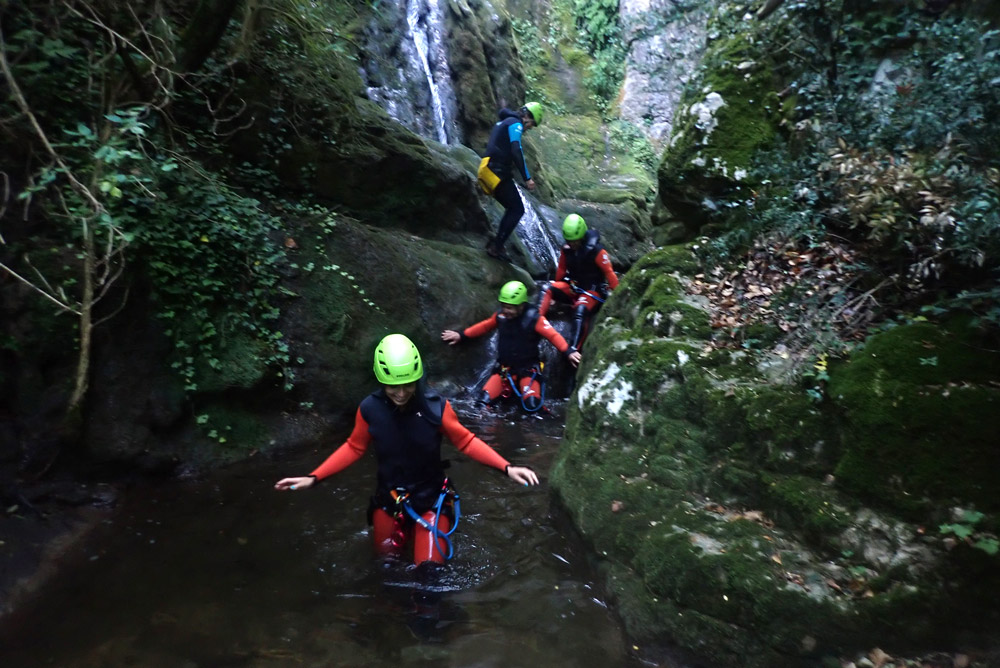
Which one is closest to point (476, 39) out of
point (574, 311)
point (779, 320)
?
point (574, 311)

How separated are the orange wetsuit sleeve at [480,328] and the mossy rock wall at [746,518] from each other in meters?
3.44

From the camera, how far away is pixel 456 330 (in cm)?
866

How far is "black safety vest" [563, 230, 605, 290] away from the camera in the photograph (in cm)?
969

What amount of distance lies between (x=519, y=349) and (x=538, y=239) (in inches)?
193

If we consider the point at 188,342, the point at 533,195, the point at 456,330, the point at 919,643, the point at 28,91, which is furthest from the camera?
the point at 533,195

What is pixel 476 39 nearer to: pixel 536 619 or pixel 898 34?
pixel 898 34

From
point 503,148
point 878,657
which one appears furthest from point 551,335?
point 878,657

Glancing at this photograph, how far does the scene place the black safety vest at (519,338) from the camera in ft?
27.2

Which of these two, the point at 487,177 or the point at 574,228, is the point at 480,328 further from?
the point at 487,177

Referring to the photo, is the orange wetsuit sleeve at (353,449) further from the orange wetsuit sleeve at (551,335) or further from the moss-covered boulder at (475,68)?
the moss-covered boulder at (475,68)

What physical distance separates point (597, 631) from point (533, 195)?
1156 centimetres

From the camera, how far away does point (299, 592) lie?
14.5ft

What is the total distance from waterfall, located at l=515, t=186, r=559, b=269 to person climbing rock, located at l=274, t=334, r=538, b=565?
7.86m

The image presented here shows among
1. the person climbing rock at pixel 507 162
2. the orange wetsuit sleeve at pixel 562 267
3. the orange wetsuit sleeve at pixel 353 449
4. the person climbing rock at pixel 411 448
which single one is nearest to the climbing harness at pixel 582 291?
the orange wetsuit sleeve at pixel 562 267
